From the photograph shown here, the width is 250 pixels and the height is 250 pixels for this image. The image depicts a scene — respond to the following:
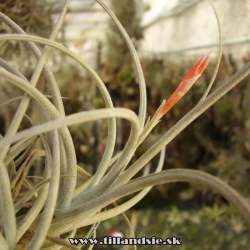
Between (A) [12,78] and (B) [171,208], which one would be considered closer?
(A) [12,78]

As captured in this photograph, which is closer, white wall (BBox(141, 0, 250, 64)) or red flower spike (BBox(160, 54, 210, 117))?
red flower spike (BBox(160, 54, 210, 117))

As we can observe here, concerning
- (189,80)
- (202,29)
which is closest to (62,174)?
(189,80)

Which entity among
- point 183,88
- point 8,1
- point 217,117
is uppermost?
point 217,117

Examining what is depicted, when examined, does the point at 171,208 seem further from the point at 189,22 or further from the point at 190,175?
the point at 189,22

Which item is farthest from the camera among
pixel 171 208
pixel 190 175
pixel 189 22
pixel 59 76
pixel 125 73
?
pixel 189 22

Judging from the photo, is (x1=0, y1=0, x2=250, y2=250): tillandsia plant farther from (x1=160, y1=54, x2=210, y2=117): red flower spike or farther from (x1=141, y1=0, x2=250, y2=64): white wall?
(x1=141, y1=0, x2=250, y2=64): white wall

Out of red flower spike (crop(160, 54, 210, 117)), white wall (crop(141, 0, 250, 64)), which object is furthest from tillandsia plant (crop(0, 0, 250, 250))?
white wall (crop(141, 0, 250, 64))

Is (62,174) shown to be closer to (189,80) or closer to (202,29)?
(189,80)

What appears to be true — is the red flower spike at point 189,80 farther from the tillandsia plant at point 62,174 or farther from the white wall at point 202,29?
the white wall at point 202,29

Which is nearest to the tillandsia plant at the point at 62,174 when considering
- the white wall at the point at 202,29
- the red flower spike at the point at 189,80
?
the red flower spike at the point at 189,80

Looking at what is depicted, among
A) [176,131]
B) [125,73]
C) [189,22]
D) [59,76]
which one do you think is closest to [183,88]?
[176,131]

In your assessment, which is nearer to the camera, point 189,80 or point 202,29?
point 189,80
